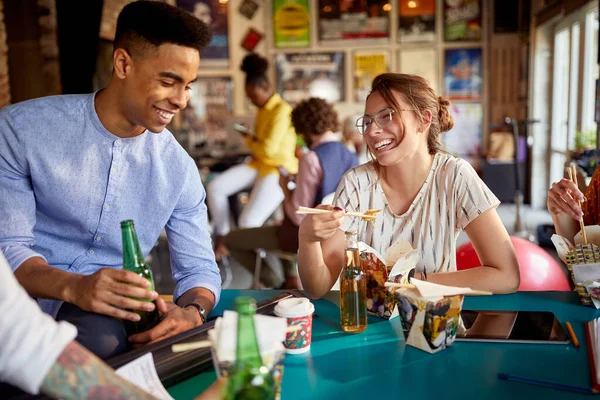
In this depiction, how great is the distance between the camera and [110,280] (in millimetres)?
1163

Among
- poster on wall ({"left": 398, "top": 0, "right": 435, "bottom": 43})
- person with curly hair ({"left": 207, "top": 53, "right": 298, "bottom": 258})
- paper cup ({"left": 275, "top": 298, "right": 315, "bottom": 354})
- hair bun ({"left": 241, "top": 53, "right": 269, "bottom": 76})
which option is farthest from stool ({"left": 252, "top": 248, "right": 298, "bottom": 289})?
poster on wall ({"left": 398, "top": 0, "right": 435, "bottom": 43})

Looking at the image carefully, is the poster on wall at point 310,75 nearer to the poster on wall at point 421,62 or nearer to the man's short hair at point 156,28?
the poster on wall at point 421,62

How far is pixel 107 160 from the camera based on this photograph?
5.12 ft

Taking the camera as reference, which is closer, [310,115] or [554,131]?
[310,115]

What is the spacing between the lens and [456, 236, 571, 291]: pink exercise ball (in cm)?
245

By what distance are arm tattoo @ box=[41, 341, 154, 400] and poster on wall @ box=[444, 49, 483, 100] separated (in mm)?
7865

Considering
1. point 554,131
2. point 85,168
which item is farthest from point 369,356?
point 554,131

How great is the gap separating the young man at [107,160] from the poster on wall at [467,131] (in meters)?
6.90

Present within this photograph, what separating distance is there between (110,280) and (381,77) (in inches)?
45.5

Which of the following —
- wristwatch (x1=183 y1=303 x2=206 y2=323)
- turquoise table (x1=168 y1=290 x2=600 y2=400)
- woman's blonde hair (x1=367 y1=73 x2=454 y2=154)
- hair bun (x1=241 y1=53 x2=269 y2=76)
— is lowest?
turquoise table (x1=168 y1=290 x2=600 y2=400)

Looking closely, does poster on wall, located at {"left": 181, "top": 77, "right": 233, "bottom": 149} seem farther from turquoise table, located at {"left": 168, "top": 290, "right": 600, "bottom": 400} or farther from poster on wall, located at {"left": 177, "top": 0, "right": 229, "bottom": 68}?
turquoise table, located at {"left": 168, "top": 290, "right": 600, "bottom": 400}

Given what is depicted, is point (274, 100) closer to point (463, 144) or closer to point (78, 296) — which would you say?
point (78, 296)

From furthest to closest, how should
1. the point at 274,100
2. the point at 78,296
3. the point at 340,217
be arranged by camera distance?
the point at 274,100 < the point at 340,217 < the point at 78,296

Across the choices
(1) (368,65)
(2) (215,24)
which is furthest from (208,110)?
(1) (368,65)
